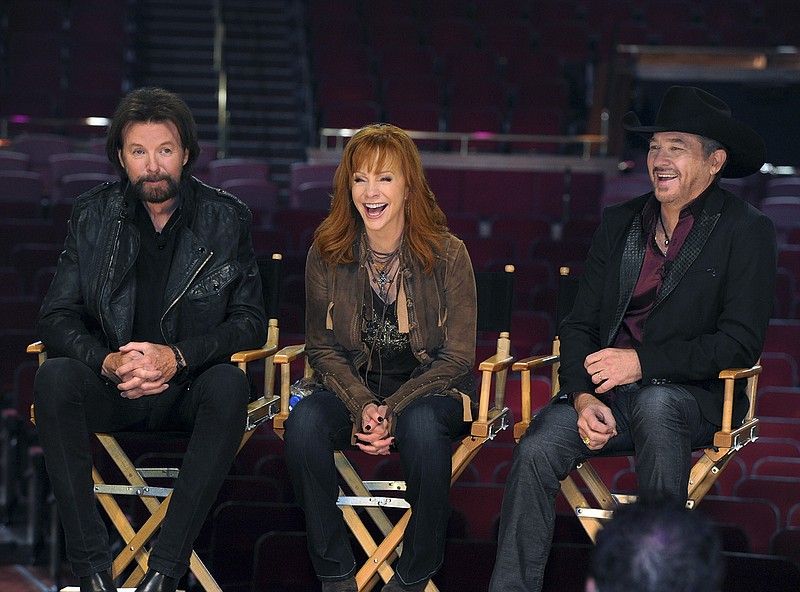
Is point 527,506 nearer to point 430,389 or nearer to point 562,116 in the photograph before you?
point 430,389

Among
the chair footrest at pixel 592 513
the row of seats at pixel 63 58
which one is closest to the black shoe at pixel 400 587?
the chair footrest at pixel 592 513

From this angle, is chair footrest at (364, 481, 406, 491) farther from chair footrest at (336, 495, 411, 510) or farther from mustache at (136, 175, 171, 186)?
mustache at (136, 175, 171, 186)

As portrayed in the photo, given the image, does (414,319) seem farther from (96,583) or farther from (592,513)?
(96,583)

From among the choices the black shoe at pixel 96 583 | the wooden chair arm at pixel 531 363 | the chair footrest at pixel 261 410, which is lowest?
the black shoe at pixel 96 583

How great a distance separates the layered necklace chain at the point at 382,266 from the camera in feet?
9.86

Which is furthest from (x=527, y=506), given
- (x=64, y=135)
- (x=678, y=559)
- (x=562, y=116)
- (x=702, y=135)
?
(x=64, y=135)

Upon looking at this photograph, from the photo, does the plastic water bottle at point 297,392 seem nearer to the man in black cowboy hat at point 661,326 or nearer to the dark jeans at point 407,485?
the dark jeans at point 407,485

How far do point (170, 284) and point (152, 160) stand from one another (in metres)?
0.33

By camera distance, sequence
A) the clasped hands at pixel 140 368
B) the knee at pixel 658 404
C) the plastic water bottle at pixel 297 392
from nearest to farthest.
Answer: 1. the knee at pixel 658 404
2. the clasped hands at pixel 140 368
3. the plastic water bottle at pixel 297 392

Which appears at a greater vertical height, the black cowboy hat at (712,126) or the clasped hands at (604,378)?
the black cowboy hat at (712,126)

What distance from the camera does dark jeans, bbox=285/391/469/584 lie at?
2646 mm

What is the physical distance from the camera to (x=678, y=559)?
1169 mm

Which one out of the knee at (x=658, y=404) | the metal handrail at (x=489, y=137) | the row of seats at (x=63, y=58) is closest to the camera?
the knee at (x=658, y=404)

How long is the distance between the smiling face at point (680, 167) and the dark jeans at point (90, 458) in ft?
3.87
